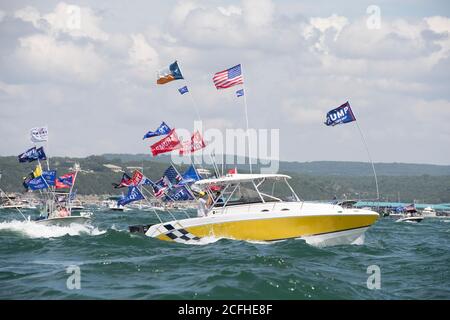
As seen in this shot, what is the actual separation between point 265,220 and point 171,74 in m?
10.5

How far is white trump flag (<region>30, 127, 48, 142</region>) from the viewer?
4891cm

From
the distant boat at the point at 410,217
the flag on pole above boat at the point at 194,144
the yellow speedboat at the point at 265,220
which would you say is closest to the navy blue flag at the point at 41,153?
the flag on pole above boat at the point at 194,144

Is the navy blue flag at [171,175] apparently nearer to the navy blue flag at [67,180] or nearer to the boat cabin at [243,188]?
the boat cabin at [243,188]

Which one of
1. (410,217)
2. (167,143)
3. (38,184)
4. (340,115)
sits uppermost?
(340,115)

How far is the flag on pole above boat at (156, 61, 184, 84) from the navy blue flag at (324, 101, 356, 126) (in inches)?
318

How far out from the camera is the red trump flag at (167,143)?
104ft

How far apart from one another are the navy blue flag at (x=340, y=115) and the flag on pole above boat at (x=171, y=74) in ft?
26.5

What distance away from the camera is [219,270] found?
22031 mm

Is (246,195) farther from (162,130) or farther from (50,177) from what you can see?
(50,177)

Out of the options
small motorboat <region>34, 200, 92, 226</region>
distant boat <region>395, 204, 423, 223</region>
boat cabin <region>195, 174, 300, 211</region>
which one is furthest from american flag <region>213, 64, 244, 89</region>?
distant boat <region>395, 204, 423, 223</region>

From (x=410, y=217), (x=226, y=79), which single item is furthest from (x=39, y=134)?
(x=410, y=217)

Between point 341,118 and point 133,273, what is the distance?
13.1m

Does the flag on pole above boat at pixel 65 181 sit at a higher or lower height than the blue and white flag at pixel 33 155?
lower
